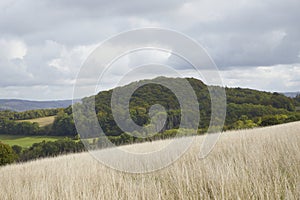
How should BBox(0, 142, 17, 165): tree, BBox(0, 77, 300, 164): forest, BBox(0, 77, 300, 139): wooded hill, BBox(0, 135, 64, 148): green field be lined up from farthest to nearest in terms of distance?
1. BBox(0, 135, 64, 148): green field
2. BBox(0, 142, 17, 165): tree
3. BBox(0, 77, 300, 139): wooded hill
4. BBox(0, 77, 300, 164): forest

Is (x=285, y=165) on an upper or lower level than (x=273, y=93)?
lower

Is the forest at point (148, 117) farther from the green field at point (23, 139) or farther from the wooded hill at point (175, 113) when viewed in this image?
the green field at point (23, 139)

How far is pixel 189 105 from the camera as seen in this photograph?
23.9 feet

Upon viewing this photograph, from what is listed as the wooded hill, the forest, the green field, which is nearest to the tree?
the forest

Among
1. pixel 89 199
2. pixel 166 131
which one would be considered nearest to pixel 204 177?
pixel 89 199

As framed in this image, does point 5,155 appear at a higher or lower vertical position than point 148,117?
lower

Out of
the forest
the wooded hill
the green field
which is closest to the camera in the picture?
the forest

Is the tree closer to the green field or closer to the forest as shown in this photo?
the forest

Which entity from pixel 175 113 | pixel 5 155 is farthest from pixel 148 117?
pixel 5 155

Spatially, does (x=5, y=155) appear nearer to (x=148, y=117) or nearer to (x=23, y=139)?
(x=148, y=117)

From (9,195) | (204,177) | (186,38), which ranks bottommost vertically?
(9,195)

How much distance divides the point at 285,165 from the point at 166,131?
9313 millimetres

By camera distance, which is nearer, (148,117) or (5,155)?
(148,117)

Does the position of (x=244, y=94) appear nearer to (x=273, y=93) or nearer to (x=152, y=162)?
(x=273, y=93)
